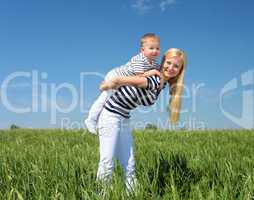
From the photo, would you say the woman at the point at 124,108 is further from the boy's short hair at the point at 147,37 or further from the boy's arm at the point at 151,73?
the boy's short hair at the point at 147,37

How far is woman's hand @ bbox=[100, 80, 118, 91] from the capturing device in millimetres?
3966

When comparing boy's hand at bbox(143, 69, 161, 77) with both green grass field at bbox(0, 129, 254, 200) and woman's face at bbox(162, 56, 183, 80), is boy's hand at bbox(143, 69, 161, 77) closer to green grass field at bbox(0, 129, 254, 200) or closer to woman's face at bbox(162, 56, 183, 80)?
woman's face at bbox(162, 56, 183, 80)

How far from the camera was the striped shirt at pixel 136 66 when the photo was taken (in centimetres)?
404

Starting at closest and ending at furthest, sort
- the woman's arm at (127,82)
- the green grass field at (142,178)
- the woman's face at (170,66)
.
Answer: the green grass field at (142,178) < the woman's arm at (127,82) < the woman's face at (170,66)

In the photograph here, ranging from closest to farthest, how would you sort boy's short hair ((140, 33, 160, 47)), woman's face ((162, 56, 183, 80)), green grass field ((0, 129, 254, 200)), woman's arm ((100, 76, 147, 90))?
green grass field ((0, 129, 254, 200))
woman's arm ((100, 76, 147, 90))
boy's short hair ((140, 33, 160, 47))
woman's face ((162, 56, 183, 80))

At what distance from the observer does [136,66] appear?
404 centimetres

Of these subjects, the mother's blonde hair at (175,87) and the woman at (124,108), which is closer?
the woman at (124,108)

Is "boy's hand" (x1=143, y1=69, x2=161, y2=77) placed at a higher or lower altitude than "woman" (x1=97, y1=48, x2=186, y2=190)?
higher

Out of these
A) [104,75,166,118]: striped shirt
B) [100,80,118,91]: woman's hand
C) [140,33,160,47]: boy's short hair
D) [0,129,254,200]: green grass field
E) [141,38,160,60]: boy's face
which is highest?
[140,33,160,47]: boy's short hair

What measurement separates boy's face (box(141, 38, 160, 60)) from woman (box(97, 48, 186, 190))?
183 mm

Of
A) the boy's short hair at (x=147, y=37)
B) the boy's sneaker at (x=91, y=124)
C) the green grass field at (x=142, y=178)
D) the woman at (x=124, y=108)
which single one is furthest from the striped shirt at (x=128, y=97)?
the green grass field at (x=142, y=178)

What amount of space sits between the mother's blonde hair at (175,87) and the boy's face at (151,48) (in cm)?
19

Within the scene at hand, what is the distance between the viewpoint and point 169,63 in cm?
418

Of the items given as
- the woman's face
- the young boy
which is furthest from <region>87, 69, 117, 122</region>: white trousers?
the woman's face
